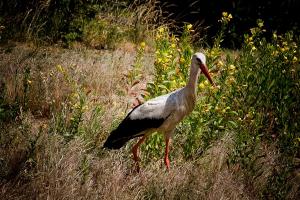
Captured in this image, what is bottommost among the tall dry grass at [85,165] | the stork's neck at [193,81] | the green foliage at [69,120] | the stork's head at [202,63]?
the tall dry grass at [85,165]

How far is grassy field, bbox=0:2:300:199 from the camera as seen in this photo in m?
3.66

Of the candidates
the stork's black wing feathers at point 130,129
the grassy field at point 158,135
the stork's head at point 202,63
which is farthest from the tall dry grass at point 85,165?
the stork's head at point 202,63

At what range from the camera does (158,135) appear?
460 cm

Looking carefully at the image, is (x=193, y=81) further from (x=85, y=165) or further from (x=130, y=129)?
(x=85, y=165)

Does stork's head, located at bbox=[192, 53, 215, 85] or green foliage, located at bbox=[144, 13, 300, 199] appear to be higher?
stork's head, located at bbox=[192, 53, 215, 85]

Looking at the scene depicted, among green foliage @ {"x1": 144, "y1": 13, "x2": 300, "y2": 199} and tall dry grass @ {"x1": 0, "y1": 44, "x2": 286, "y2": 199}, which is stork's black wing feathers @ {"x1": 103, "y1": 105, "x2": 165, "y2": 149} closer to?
tall dry grass @ {"x1": 0, "y1": 44, "x2": 286, "y2": 199}

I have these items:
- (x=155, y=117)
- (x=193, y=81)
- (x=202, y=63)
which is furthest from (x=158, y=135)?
(x=202, y=63)

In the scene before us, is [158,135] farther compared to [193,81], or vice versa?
[158,135]

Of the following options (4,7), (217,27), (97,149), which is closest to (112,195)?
(97,149)

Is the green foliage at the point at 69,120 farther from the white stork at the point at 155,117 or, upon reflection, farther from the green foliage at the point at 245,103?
the green foliage at the point at 245,103

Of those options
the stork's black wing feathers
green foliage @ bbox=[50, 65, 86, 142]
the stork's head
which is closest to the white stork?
the stork's black wing feathers

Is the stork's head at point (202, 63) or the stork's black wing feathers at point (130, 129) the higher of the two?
the stork's head at point (202, 63)

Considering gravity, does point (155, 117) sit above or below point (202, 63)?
below

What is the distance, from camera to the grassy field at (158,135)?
366 centimetres
